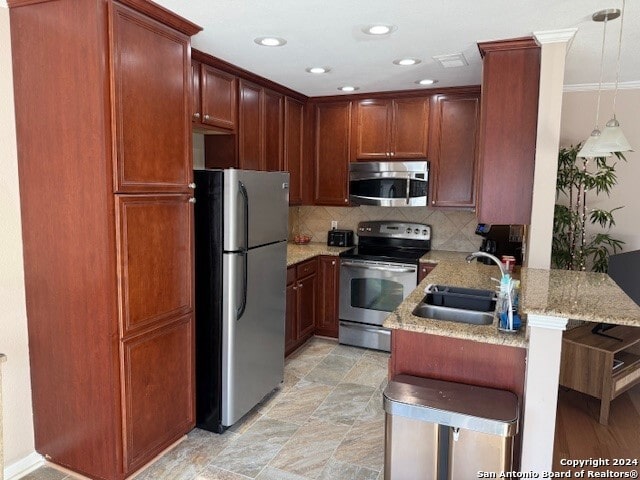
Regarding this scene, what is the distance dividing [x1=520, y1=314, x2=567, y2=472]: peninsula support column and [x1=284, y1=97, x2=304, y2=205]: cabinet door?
2805 mm

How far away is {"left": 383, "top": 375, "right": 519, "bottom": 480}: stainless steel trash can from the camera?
5.66ft

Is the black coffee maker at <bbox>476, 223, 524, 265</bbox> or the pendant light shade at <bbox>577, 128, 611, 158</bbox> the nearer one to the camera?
the pendant light shade at <bbox>577, 128, 611, 158</bbox>

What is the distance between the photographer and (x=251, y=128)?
11.5 feet

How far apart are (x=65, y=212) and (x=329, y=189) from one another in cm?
267

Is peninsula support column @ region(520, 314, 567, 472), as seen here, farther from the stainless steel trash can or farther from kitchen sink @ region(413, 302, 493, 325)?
kitchen sink @ region(413, 302, 493, 325)

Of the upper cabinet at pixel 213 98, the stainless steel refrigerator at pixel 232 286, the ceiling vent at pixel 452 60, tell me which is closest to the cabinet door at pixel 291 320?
the stainless steel refrigerator at pixel 232 286

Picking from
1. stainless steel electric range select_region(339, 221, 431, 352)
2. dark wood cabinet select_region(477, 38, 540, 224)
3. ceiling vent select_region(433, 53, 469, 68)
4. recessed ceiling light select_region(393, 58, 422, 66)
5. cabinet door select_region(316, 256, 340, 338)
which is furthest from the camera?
cabinet door select_region(316, 256, 340, 338)

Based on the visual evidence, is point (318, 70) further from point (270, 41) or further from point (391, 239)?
point (391, 239)

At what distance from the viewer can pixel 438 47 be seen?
2689 mm

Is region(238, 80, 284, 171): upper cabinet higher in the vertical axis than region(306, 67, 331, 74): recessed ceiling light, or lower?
lower

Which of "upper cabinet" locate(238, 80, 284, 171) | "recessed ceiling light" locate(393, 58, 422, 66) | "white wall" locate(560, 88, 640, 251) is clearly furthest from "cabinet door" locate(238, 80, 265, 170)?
"white wall" locate(560, 88, 640, 251)

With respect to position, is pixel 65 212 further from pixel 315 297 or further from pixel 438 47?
pixel 315 297

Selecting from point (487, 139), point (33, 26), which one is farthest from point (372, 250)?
point (33, 26)

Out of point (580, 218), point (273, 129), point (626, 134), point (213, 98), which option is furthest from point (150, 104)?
point (626, 134)
